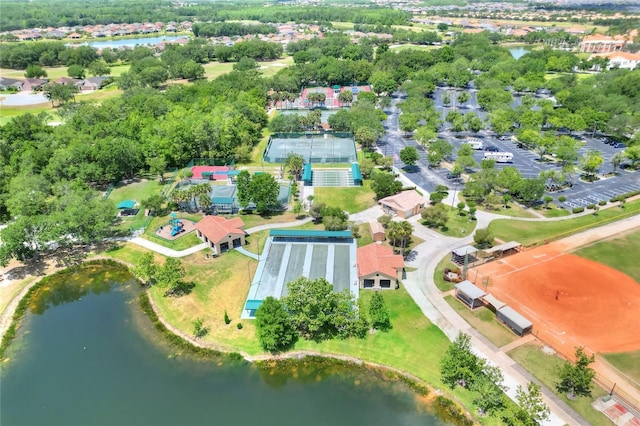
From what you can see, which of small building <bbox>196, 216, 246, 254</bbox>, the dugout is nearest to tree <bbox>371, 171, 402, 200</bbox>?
small building <bbox>196, 216, 246, 254</bbox>

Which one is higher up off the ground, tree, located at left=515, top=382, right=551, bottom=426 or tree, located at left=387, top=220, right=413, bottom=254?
tree, located at left=387, top=220, right=413, bottom=254

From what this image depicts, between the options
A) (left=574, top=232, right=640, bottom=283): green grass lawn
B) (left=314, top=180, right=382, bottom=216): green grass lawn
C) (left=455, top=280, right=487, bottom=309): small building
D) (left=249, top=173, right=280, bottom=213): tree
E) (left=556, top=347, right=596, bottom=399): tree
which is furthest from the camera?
(left=314, top=180, right=382, bottom=216): green grass lawn

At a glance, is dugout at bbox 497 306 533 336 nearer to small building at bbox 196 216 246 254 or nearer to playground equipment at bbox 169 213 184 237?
small building at bbox 196 216 246 254

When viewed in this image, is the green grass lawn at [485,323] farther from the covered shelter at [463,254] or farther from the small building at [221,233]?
the small building at [221,233]

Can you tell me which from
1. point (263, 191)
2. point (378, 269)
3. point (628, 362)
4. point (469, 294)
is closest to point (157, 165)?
point (263, 191)

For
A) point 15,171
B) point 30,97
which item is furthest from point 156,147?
point 30,97

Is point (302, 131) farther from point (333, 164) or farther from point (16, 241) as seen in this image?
point (16, 241)

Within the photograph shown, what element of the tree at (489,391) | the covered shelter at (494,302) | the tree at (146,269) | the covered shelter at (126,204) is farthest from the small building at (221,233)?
the tree at (489,391)
